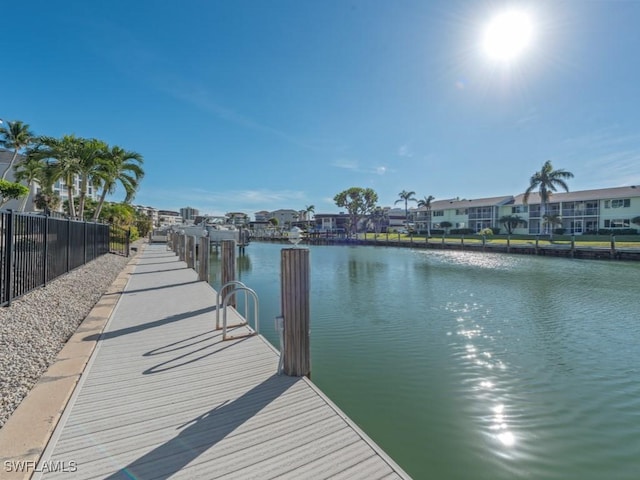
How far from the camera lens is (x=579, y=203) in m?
47.5

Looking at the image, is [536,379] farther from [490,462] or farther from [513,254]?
[513,254]

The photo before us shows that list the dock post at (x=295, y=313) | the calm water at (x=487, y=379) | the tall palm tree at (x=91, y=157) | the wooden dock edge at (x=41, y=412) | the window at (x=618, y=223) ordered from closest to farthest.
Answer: the wooden dock edge at (x=41, y=412) → the calm water at (x=487, y=379) → the dock post at (x=295, y=313) → the tall palm tree at (x=91, y=157) → the window at (x=618, y=223)

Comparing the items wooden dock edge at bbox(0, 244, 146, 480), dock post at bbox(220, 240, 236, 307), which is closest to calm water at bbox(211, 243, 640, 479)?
dock post at bbox(220, 240, 236, 307)

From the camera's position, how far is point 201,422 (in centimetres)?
321

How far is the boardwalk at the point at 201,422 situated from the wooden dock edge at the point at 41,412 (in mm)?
100

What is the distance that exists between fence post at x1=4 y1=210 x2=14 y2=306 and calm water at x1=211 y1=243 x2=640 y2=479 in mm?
5130

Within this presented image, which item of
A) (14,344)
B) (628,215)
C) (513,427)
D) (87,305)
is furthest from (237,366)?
(628,215)

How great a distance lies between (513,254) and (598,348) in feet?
98.0

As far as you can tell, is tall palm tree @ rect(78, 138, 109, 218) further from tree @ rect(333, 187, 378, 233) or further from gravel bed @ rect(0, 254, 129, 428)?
tree @ rect(333, 187, 378, 233)

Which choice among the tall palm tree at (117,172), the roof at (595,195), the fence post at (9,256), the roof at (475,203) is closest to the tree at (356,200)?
the roof at (475,203)

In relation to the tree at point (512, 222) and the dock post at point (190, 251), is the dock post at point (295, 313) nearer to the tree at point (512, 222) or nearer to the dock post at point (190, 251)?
the dock post at point (190, 251)

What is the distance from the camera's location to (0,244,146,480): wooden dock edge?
2.60 metres

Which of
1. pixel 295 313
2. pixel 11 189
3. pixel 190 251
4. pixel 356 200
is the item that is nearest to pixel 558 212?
pixel 356 200

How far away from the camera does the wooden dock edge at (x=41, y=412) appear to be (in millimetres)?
2600
